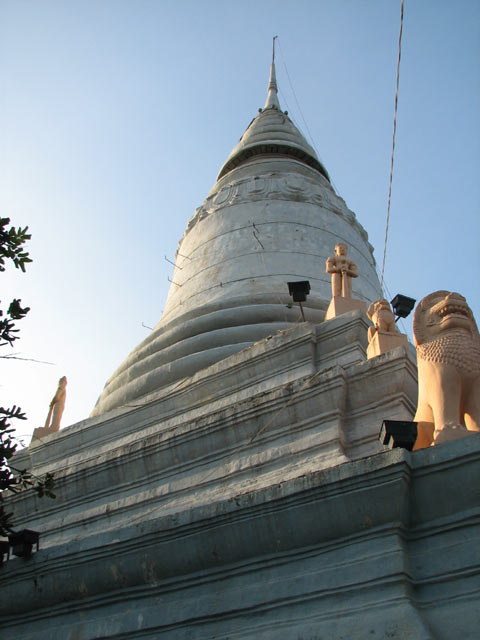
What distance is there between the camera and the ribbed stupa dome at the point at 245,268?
34.7 feet

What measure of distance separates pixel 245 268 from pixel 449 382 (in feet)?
26.1

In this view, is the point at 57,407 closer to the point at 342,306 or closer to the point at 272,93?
the point at 342,306

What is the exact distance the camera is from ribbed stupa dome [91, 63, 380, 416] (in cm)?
1058

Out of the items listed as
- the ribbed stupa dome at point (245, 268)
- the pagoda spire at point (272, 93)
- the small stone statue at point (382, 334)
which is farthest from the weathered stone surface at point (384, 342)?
the pagoda spire at point (272, 93)

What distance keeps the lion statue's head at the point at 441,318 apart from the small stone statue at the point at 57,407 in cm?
742

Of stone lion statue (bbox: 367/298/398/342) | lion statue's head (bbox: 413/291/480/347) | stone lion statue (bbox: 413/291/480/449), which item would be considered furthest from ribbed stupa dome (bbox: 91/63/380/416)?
stone lion statue (bbox: 413/291/480/449)

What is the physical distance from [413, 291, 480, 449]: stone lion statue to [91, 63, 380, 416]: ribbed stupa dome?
4961mm

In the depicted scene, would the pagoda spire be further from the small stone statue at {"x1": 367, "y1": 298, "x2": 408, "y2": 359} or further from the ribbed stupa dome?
the small stone statue at {"x1": 367, "y1": 298, "x2": 408, "y2": 359}

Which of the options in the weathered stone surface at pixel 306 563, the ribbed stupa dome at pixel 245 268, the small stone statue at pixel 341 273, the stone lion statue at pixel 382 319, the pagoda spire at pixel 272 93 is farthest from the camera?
the pagoda spire at pixel 272 93

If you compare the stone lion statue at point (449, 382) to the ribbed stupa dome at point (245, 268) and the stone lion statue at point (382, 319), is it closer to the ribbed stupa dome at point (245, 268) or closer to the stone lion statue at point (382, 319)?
the stone lion statue at point (382, 319)

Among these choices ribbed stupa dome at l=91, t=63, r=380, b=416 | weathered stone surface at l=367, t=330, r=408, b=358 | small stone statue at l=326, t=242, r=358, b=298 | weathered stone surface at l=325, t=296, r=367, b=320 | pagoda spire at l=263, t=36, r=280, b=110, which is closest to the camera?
weathered stone surface at l=367, t=330, r=408, b=358

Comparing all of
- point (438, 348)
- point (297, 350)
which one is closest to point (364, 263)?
point (297, 350)

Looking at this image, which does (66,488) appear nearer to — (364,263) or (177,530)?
(177,530)

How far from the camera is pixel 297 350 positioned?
870 cm
